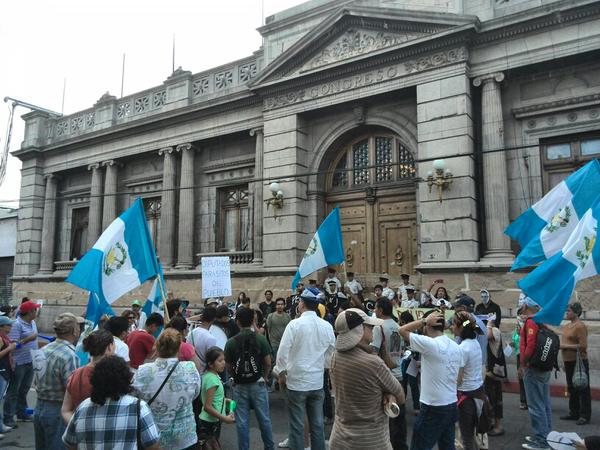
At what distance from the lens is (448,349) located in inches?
195

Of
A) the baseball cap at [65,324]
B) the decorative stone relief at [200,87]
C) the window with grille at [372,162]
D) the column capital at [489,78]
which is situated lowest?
the baseball cap at [65,324]

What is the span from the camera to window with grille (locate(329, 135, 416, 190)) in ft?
50.0

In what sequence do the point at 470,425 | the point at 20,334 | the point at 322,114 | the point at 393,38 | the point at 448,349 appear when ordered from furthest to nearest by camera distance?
the point at 322,114 → the point at 393,38 → the point at 20,334 → the point at 470,425 → the point at 448,349

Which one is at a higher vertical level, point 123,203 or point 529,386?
point 123,203

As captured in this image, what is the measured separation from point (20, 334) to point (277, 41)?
12726 millimetres

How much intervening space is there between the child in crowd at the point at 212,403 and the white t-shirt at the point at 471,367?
2.67 meters

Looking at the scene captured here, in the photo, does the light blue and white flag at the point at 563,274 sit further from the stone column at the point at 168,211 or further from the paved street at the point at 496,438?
the stone column at the point at 168,211

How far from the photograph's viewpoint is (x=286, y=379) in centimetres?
Result: 581

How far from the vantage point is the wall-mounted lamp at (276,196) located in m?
15.8

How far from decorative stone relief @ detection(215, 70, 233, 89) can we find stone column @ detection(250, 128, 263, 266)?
8.24 feet

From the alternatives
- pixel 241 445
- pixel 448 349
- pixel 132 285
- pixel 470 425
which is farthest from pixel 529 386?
pixel 132 285

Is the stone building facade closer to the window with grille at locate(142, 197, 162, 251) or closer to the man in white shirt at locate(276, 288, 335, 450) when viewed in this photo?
the window with grille at locate(142, 197, 162, 251)

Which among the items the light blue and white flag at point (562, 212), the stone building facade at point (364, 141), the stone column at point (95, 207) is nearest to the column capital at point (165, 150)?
the stone building facade at point (364, 141)

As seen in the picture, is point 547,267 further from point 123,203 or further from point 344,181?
point 123,203
